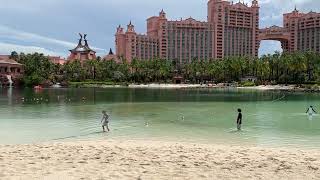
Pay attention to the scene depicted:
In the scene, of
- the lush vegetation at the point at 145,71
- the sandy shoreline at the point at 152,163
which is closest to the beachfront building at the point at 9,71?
the lush vegetation at the point at 145,71

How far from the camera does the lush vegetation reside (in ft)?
487

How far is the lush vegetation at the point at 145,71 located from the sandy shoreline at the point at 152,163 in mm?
124963

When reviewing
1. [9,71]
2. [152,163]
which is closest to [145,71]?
[9,71]

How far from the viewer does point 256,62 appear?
144m

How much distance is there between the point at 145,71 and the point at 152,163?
150961 mm

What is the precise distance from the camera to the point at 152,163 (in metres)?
16.9

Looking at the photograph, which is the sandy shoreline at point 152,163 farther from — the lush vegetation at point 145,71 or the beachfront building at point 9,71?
the beachfront building at point 9,71

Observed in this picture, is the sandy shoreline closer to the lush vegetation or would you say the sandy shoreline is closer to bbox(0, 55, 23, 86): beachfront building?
the lush vegetation

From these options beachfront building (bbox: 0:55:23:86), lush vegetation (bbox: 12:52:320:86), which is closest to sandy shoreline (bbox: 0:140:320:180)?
lush vegetation (bbox: 12:52:320:86)

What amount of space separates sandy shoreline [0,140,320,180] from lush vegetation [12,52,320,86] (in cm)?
12496

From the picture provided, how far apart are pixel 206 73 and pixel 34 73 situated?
6211 centimetres

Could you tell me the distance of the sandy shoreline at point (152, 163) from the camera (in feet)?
49.0

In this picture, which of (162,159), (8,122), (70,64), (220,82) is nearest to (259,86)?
(220,82)

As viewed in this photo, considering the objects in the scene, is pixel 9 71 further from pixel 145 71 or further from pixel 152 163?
pixel 152 163
